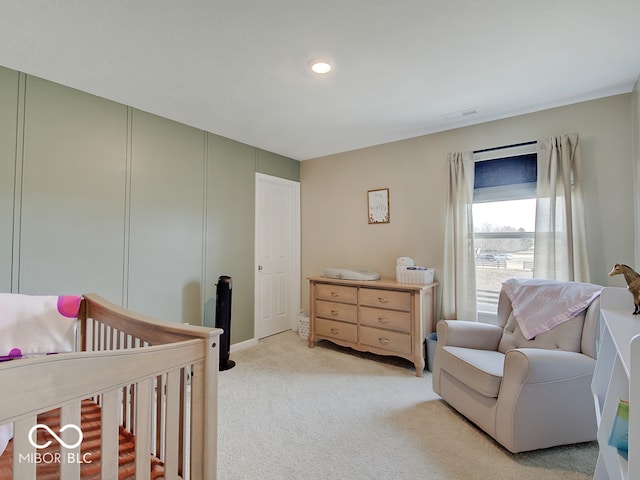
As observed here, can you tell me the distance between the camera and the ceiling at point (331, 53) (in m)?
1.54

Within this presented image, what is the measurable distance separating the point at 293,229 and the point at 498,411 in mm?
3071

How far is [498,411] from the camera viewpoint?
5.69ft

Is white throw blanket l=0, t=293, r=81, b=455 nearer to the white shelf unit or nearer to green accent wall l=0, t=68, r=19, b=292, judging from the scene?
green accent wall l=0, t=68, r=19, b=292

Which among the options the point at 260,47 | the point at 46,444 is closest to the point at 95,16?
the point at 260,47

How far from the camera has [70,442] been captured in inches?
28.2

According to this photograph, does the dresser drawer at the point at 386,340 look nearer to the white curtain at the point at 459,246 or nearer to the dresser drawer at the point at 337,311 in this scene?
the dresser drawer at the point at 337,311

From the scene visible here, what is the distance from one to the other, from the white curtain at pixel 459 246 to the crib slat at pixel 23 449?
2999mm

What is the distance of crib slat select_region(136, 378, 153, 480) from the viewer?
87 cm

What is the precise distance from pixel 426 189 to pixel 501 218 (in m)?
0.77

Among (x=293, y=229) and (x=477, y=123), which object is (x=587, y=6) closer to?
(x=477, y=123)

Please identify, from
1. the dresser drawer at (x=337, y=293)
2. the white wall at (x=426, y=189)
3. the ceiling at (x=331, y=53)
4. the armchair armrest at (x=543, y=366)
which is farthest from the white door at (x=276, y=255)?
the armchair armrest at (x=543, y=366)

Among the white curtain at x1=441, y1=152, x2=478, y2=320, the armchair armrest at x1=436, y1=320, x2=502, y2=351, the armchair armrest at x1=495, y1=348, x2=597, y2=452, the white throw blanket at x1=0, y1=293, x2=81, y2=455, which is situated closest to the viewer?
the white throw blanket at x1=0, y1=293, x2=81, y2=455

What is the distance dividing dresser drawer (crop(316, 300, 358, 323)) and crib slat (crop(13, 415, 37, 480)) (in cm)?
273

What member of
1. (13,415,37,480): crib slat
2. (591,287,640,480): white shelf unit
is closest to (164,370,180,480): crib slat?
(13,415,37,480): crib slat
